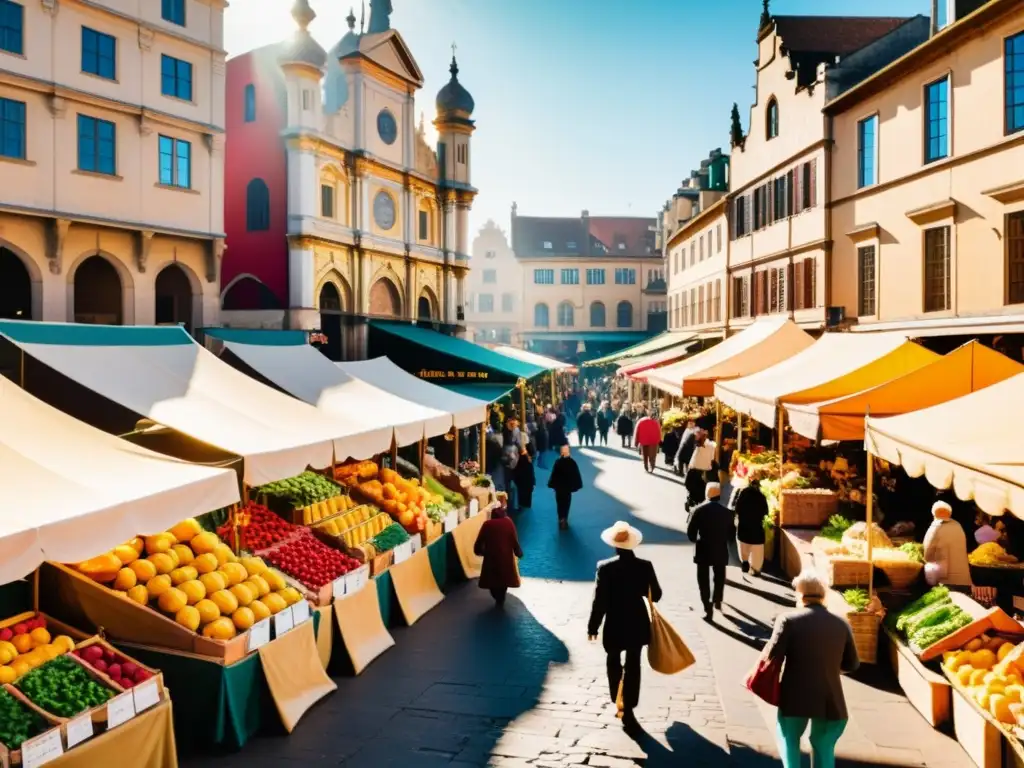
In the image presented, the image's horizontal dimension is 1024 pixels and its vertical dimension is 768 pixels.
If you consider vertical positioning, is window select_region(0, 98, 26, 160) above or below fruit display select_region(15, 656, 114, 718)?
above

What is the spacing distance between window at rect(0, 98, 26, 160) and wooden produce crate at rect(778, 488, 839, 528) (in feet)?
48.4

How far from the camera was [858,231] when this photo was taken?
2128 centimetres

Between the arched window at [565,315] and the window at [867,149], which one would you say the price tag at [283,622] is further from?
the arched window at [565,315]

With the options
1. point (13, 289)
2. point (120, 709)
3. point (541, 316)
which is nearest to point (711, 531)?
point (120, 709)

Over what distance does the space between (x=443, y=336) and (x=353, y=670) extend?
20.2 meters

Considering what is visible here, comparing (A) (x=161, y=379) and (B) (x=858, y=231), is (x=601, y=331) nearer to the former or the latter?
(B) (x=858, y=231)

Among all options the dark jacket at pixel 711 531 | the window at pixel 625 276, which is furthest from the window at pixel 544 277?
the dark jacket at pixel 711 531

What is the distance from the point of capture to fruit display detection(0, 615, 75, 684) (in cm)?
646

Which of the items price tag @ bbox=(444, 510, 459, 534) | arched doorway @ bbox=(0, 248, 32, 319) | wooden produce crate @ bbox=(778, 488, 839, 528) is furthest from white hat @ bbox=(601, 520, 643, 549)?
arched doorway @ bbox=(0, 248, 32, 319)

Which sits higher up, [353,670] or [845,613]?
[845,613]

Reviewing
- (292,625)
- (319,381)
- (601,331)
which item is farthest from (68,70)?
(601,331)

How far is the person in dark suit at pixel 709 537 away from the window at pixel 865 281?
11811 millimetres

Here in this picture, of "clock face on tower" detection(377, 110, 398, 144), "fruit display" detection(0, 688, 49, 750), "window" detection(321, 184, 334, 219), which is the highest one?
"clock face on tower" detection(377, 110, 398, 144)

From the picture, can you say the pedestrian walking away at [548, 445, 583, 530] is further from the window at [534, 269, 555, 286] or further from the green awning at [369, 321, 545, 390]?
the window at [534, 269, 555, 286]
